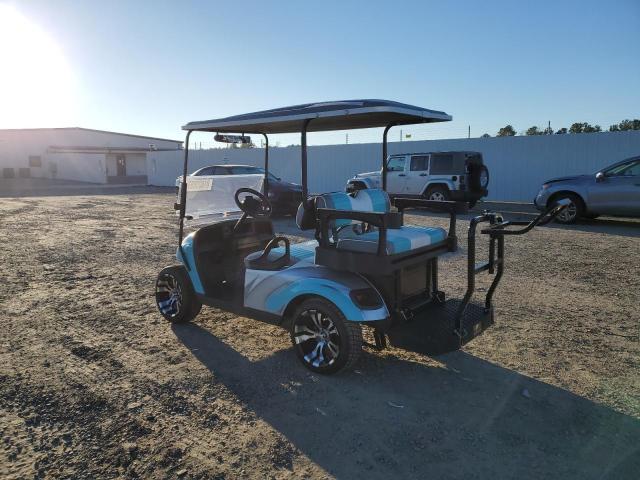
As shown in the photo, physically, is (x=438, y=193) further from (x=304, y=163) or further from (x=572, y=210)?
(x=304, y=163)

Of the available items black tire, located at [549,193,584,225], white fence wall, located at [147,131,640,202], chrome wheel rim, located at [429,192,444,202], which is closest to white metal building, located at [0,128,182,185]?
white fence wall, located at [147,131,640,202]

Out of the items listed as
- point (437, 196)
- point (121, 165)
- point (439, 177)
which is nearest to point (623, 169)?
point (439, 177)

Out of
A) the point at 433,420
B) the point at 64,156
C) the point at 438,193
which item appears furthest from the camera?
the point at 64,156

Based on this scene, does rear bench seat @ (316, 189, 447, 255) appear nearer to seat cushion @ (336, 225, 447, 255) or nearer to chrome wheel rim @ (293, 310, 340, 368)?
seat cushion @ (336, 225, 447, 255)

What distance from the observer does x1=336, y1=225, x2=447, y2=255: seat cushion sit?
3654 millimetres

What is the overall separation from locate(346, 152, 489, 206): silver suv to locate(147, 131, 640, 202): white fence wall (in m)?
4.91

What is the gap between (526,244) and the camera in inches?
373

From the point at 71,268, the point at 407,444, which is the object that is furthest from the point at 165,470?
the point at 71,268

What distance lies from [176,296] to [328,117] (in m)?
2.49

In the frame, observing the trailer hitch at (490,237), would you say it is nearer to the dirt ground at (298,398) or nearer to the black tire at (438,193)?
the dirt ground at (298,398)

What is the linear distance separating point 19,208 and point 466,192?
50.2 feet

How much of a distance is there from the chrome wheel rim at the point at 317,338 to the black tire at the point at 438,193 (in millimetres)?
11841

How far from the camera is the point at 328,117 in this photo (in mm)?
4027

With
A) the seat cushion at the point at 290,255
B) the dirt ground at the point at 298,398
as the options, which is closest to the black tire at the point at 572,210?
the dirt ground at the point at 298,398
